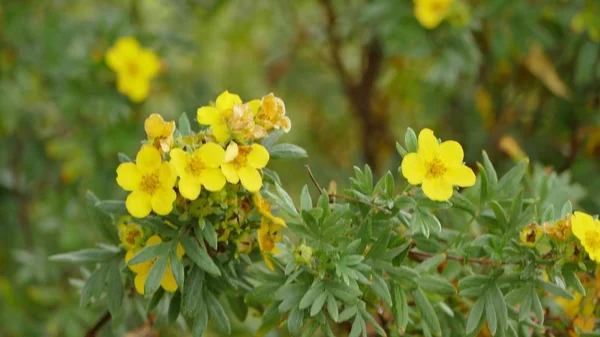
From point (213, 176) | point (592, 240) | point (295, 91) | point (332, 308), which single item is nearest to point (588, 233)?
point (592, 240)

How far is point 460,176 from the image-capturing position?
0.69m

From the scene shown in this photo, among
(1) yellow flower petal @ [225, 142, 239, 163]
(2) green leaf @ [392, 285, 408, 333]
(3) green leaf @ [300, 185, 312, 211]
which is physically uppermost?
(1) yellow flower petal @ [225, 142, 239, 163]

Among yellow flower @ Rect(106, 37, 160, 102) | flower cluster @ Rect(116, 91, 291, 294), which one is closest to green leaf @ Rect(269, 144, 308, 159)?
flower cluster @ Rect(116, 91, 291, 294)

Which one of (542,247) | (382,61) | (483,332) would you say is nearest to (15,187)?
(382,61)

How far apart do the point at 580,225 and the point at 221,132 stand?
1.11ft

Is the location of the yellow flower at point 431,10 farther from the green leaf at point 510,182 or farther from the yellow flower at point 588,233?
the yellow flower at point 588,233

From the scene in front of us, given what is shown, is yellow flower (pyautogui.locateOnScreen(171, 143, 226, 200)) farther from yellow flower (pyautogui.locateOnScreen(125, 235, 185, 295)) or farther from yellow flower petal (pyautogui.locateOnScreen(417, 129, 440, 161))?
yellow flower petal (pyautogui.locateOnScreen(417, 129, 440, 161))

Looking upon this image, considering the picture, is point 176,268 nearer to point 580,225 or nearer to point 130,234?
point 130,234

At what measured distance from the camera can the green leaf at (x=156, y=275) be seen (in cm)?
65

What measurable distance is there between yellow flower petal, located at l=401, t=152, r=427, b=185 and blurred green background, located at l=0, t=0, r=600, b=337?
0.61m

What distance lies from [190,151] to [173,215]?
0.24ft

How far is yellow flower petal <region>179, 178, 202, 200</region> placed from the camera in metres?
0.62

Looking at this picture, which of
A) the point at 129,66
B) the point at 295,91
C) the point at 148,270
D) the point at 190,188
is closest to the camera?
the point at 190,188

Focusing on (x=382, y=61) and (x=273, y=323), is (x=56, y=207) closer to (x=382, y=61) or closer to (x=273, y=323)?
(x=382, y=61)
